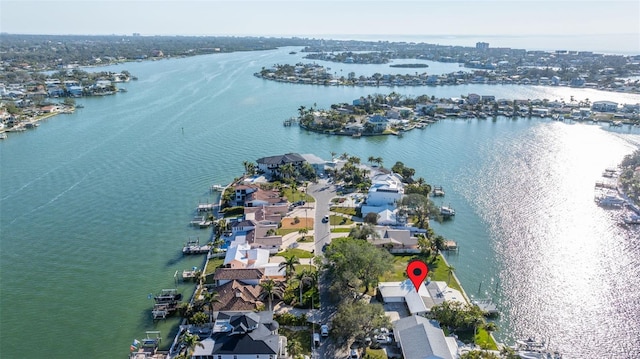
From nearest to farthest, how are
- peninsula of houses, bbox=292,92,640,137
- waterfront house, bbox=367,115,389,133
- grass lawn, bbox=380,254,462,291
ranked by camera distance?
1. grass lawn, bbox=380,254,462,291
2. waterfront house, bbox=367,115,389,133
3. peninsula of houses, bbox=292,92,640,137

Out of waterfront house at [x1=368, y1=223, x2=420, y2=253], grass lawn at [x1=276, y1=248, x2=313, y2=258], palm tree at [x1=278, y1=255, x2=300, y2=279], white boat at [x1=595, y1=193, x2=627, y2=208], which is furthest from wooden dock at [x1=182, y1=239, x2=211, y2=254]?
white boat at [x1=595, y1=193, x2=627, y2=208]

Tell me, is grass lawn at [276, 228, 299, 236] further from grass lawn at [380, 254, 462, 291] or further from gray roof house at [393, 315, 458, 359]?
gray roof house at [393, 315, 458, 359]

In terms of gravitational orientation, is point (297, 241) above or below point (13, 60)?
below

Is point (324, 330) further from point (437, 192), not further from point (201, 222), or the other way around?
point (437, 192)

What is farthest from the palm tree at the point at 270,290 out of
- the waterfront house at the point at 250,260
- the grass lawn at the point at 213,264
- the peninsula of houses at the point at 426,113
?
the peninsula of houses at the point at 426,113

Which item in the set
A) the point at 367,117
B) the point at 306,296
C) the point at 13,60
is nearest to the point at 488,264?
the point at 306,296

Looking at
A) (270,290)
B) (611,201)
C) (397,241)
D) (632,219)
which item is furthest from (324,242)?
(611,201)

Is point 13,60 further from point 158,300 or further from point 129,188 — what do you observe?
point 158,300

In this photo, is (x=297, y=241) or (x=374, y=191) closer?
(x=297, y=241)
